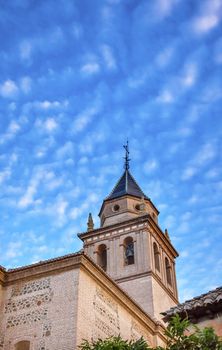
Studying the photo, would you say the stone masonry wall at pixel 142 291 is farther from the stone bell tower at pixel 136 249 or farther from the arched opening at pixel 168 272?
the arched opening at pixel 168 272

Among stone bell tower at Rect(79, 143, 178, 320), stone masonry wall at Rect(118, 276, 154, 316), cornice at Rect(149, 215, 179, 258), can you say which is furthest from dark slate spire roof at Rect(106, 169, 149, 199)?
→ stone masonry wall at Rect(118, 276, 154, 316)

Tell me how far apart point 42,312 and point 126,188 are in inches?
572

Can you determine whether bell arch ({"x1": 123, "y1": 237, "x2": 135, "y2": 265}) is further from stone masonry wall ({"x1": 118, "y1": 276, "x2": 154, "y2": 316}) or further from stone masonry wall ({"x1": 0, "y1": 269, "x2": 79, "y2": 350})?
stone masonry wall ({"x1": 0, "y1": 269, "x2": 79, "y2": 350})

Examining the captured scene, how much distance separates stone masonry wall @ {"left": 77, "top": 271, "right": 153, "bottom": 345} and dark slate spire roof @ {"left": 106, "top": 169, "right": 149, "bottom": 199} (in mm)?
10805

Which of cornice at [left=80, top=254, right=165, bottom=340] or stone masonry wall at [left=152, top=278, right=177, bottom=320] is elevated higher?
stone masonry wall at [left=152, top=278, right=177, bottom=320]

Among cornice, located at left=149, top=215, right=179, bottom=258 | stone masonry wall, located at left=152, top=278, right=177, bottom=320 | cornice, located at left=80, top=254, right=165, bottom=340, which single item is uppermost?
cornice, located at left=149, top=215, right=179, bottom=258

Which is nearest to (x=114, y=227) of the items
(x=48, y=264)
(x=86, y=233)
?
(x=86, y=233)

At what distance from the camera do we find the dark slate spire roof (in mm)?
27656

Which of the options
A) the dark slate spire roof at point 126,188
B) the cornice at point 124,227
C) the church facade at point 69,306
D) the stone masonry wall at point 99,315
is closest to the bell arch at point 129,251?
the cornice at point 124,227

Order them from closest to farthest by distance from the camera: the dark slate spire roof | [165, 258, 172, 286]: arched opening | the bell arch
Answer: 1. the bell arch
2. [165, 258, 172, 286]: arched opening
3. the dark slate spire roof

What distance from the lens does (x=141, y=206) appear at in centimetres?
2641

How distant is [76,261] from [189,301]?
551 centimetres

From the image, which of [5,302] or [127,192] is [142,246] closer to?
[127,192]

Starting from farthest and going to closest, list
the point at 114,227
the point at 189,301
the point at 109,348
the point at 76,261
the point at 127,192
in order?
the point at 127,192
the point at 114,227
the point at 76,261
the point at 189,301
the point at 109,348
